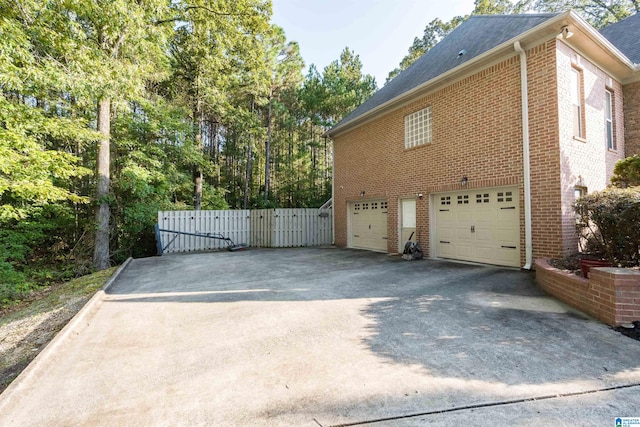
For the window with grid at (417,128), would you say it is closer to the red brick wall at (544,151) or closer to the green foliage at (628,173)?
the red brick wall at (544,151)

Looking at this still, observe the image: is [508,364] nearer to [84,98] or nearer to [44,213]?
[84,98]

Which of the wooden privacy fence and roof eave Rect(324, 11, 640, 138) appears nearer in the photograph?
roof eave Rect(324, 11, 640, 138)

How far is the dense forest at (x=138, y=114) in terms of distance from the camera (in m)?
6.72

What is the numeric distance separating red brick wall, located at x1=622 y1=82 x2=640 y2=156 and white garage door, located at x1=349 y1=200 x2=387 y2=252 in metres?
6.65

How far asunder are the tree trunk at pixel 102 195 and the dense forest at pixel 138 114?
0.13 ft

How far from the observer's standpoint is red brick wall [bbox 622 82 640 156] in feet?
25.2

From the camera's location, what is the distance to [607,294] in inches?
137

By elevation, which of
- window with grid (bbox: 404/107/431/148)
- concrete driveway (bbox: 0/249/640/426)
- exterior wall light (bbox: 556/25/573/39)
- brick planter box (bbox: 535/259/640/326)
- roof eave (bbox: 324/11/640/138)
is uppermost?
roof eave (bbox: 324/11/640/138)

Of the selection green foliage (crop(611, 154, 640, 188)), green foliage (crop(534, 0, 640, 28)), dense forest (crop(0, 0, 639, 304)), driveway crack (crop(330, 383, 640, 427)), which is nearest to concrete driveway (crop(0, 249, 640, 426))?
driveway crack (crop(330, 383, 640, 427))

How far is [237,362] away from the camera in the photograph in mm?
2709

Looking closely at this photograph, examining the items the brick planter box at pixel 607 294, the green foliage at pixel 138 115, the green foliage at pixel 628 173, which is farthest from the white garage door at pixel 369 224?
the green foliage at pixel 138 115

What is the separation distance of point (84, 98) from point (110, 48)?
2505 mm

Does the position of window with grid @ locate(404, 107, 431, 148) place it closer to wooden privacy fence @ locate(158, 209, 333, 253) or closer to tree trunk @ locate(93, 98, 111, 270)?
wooden privacy fence @ locate(158, 209, 333, 253)

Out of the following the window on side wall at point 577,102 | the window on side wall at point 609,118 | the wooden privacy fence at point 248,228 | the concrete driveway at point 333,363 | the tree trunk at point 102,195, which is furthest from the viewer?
the wooden privacy fence at point 248,228
